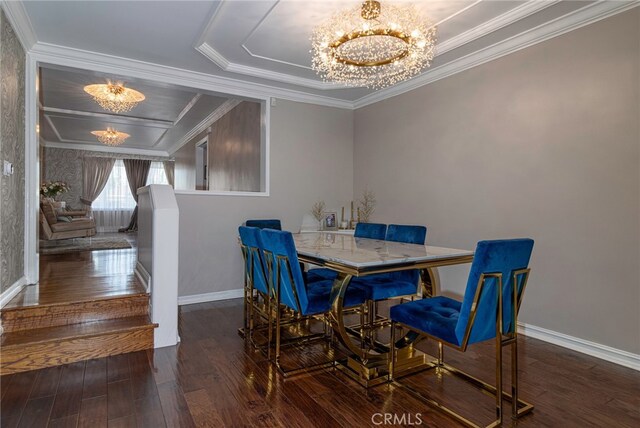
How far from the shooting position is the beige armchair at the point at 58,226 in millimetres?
6191

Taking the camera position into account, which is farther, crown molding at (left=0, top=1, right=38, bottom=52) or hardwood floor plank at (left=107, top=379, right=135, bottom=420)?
crown molding at (left=0, top=1, right=38, bottom=52)

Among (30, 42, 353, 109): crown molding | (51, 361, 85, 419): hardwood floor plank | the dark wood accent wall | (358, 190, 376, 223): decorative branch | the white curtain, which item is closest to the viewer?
(51, 361, 85, 419): hardwood floor plank

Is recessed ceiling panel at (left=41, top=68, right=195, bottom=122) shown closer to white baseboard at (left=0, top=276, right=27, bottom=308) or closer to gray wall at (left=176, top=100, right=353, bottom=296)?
gray wall at (left=176, top=100, right=353, bottom=296)

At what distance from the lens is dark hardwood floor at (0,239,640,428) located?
6.05ft

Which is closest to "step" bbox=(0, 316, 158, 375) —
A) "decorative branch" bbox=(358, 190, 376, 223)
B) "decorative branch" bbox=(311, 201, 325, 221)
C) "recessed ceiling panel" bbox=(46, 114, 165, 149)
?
"decorative branch" bbox=(311, 201, 325, 221)

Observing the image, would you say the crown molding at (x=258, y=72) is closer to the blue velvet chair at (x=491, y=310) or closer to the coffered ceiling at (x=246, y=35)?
the coffered ceiling at (x=246, y=35)

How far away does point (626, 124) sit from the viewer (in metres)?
2.55

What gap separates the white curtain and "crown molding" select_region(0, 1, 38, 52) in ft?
27.2

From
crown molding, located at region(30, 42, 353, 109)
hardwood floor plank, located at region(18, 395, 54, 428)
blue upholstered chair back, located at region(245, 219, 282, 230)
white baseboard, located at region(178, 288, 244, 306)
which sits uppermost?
crown molding, located at region(30, 42, 353, 109)

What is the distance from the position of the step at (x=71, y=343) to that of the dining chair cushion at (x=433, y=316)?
6.41 ft

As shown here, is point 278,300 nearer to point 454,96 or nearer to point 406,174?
point 406,174

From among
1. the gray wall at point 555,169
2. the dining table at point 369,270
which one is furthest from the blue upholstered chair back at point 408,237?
the gray wall at point 555,169

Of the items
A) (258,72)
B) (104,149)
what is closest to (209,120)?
(258,72)

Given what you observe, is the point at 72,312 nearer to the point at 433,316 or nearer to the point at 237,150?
the point at 433,316
